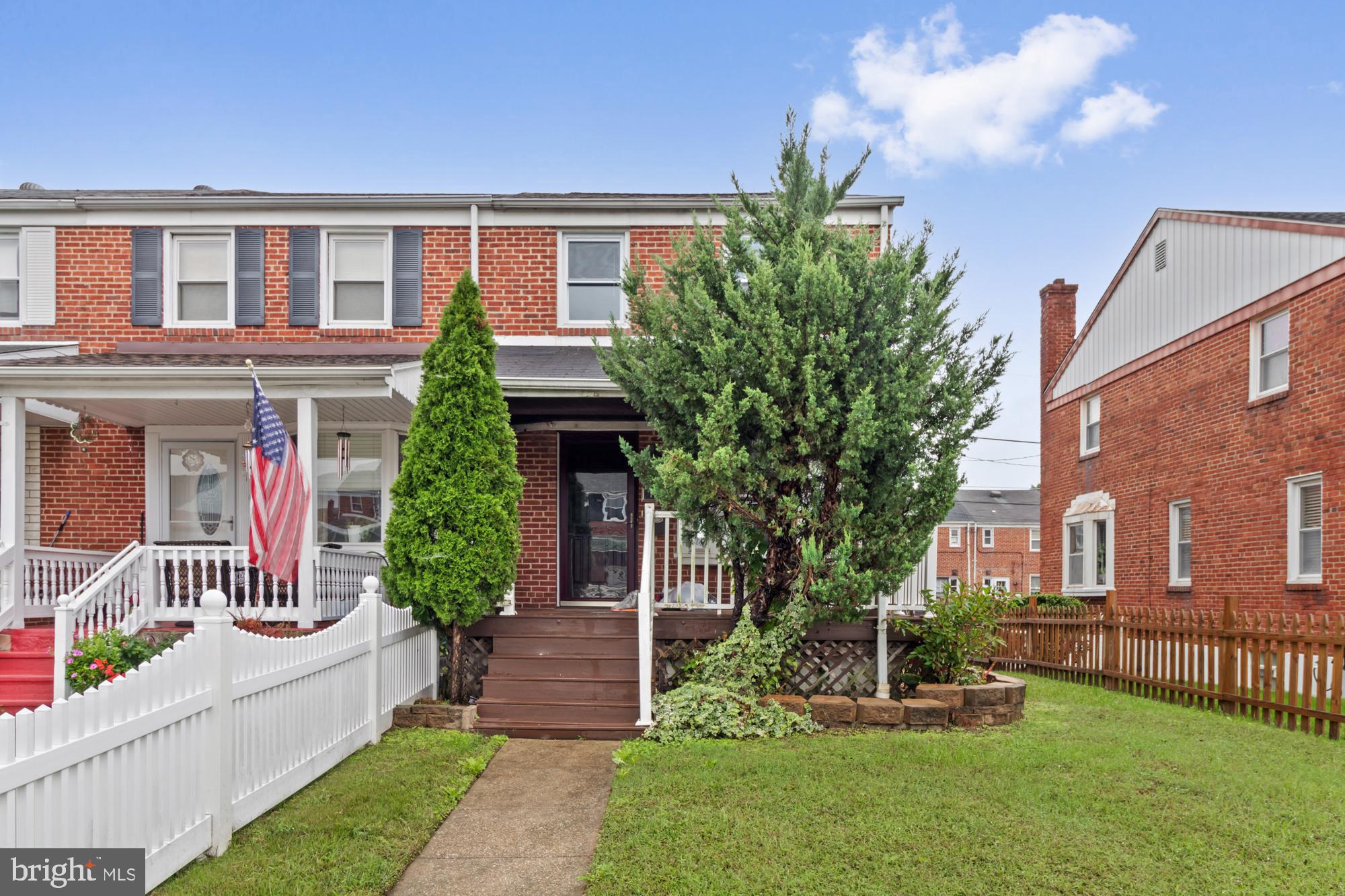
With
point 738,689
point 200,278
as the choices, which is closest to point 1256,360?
point 738,689

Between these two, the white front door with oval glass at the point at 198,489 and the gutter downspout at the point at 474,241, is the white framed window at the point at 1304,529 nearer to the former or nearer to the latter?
the gutter downspout at the point at 474,241

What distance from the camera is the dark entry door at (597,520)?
39.8 ft

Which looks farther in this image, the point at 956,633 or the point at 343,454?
the point at 343,454

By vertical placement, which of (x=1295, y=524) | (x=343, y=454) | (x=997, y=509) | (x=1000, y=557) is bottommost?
(x=1000, y=557)

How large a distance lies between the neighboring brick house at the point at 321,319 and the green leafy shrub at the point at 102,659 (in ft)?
12.8

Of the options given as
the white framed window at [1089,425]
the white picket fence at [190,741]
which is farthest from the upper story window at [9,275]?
the white framed window at [1089,425]

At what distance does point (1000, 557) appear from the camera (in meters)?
44.2

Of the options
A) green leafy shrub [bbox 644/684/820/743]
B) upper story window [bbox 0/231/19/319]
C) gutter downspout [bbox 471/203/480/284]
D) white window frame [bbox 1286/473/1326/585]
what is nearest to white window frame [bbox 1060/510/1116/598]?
white window frame [bbox 1286/473/1326/585]

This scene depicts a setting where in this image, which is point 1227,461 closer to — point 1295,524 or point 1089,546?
point 1295,524

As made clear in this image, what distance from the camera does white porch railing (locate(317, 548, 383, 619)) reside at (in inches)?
379

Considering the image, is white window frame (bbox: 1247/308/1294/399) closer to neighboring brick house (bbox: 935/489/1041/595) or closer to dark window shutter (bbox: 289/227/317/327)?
dark window shutter (bbox: 289/227/317/327)

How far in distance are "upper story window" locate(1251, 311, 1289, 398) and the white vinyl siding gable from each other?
464mm

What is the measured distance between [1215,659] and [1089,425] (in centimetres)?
1099

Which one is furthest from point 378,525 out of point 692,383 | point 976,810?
point 976,810
